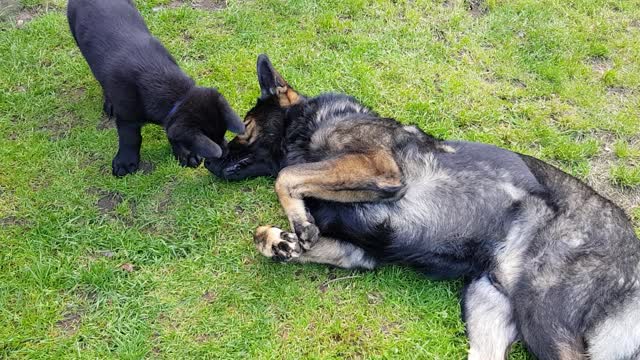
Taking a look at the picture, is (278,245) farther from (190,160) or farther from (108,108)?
(108,108)

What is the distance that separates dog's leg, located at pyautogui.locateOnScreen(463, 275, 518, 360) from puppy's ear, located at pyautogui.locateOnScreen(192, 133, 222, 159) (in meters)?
2.17

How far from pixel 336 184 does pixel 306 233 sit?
0.43 meters

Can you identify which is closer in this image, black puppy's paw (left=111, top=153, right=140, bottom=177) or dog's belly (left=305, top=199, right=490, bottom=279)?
dog's belly (left=305, top=199, right=490, bottom=279)

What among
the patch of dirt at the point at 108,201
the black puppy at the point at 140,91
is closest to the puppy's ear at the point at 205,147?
the black puppy at the point at 140,91

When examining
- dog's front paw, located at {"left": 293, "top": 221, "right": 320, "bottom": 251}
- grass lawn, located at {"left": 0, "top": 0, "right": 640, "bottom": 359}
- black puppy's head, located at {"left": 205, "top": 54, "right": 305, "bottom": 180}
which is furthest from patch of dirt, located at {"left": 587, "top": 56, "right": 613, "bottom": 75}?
dog's front paw, located at {"left": 293, "top": 221, "right": 320, "bottom": 251}

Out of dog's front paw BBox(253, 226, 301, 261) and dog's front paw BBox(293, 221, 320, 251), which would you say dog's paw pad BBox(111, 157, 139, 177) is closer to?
dog's front paw BBox(253, 226, 301, 261)

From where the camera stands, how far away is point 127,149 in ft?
15.7

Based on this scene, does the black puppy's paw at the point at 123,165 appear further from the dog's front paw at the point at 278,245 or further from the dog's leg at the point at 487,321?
the dog's leg at the point at 487,321

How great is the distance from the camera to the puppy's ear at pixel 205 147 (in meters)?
4.15

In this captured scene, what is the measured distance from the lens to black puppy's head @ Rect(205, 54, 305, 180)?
473cm

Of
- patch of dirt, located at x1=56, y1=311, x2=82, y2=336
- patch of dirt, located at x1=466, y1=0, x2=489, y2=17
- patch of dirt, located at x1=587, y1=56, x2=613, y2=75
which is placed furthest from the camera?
patch of dirt, located at x1=466, y1=0, x2=489, y2=17

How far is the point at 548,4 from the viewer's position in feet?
22.6

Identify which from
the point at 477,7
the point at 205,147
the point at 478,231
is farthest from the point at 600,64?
the point at 205,147

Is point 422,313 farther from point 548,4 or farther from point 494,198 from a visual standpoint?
point 548,4
